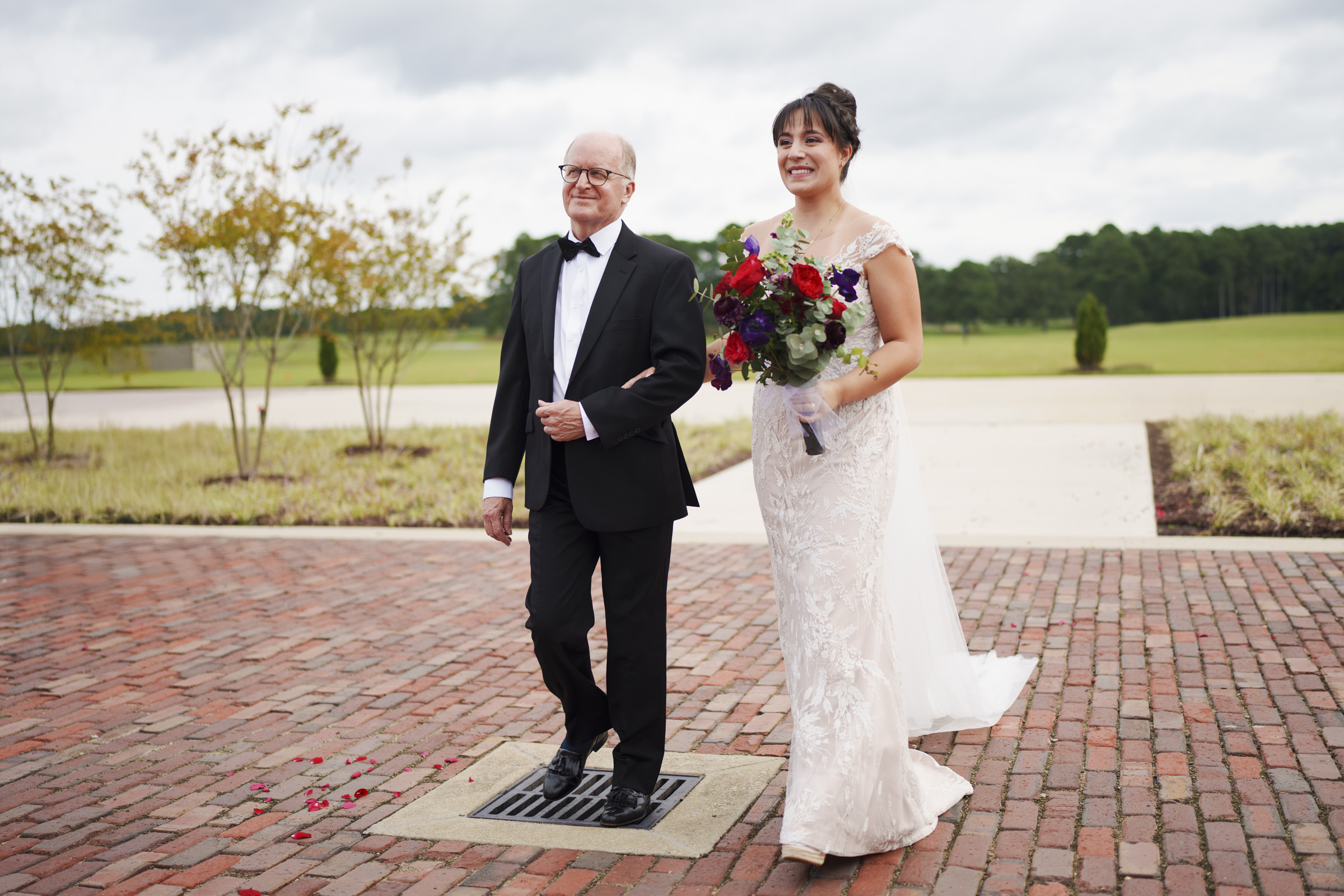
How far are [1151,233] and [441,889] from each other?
81494 mm

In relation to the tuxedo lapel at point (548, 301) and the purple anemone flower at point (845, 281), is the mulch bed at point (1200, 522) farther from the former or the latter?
the tuxedo lapel at point (548, 301)

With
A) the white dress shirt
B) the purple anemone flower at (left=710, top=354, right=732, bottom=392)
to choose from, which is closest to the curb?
the purple anemone flower at (left=710, top=354, right=732, bottom=392)

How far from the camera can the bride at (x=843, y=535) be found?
3146 mm

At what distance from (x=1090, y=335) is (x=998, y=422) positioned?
17.5m

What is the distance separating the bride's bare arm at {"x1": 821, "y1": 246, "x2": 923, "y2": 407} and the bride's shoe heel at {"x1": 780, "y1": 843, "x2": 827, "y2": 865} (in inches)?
50.1

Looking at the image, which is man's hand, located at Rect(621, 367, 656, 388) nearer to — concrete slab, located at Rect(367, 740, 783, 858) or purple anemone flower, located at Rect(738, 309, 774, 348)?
purple anemone flower, located at Rect(738, 309, 774, 348)

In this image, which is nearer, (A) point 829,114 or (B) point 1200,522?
(A) point 829,114

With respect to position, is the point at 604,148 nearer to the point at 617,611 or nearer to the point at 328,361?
the point at 617,611

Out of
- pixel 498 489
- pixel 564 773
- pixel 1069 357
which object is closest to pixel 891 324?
pixel 498 489

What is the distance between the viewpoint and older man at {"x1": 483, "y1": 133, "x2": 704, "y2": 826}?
134 inches

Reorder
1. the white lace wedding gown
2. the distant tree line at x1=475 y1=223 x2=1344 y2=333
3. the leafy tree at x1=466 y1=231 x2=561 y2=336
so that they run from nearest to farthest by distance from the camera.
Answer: the white lace wedding gown → the leafy tree at x1=466 y1=231 x2=561 y2=336 → the distant tree line at x1=475 y1=223 x2=1344 y2=333

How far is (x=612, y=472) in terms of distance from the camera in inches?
135

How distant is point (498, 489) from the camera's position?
3.70 meters

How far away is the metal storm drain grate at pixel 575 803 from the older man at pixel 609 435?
107mm
